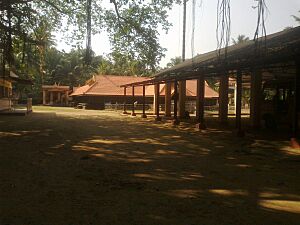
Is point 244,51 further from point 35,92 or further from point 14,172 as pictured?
point 35,92

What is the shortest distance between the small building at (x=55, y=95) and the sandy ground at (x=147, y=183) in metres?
48.7

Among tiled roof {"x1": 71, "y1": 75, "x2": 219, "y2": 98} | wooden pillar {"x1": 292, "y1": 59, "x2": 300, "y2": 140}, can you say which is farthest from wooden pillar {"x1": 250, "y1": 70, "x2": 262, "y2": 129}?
tiled roof {"x1": 71, "y1": 75, "x2": 219, "y2": 98}

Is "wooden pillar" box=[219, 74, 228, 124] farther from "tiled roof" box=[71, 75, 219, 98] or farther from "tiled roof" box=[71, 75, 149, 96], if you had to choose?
"tiled roof" box=[71, 75, 149, 96]

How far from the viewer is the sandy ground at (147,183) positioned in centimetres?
548

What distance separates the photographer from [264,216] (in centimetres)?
553

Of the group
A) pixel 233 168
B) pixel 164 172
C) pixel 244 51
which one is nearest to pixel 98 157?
pixel 164 172

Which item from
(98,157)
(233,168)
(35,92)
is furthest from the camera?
(35,92)

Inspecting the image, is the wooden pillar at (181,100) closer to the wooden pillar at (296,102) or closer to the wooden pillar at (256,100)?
the wooden pillar at (256,100)

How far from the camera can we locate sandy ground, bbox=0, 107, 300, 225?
548 cm

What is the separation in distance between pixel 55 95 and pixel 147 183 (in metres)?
61.1

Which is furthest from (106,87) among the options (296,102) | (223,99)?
(296,102)

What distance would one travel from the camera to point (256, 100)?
1969cm

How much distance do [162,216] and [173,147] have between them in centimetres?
753

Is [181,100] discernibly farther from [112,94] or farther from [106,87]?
[106,87]
